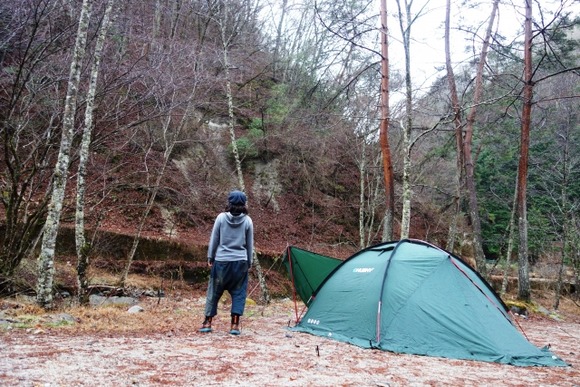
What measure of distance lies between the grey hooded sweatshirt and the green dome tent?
1.50m

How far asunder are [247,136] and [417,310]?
1442cm

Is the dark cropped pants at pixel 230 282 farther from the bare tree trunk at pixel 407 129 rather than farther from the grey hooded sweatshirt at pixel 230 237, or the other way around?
the bare tree trunk at pixel 407 129

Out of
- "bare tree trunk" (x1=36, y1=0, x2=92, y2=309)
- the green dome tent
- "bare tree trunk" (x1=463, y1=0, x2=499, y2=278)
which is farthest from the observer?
"bare tree trunk" (x1=463, y1=0, x2=499, y2=278)

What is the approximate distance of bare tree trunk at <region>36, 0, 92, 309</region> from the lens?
6.56m

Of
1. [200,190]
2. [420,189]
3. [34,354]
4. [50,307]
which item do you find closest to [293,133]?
[200,190]

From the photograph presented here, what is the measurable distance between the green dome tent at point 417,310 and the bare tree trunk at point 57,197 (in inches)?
149

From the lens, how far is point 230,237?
18.2 feet

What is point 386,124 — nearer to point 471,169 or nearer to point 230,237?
point 471,169

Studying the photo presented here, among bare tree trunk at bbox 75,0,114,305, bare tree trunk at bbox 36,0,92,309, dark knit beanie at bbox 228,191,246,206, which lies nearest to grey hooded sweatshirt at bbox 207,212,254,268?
dark knit beanie at bbox 228,191,246,206

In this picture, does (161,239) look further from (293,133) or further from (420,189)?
(420,189)

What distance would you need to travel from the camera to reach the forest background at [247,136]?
8.62 meters

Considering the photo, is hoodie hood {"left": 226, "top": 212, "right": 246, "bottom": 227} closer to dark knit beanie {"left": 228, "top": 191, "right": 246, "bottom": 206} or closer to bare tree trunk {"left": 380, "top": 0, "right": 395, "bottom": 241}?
dark knit beanie {"left": 228, "top": 191, "right": 246, "bottom": 206}

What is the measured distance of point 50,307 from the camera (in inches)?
257

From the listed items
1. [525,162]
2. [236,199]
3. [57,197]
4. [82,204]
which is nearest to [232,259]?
[236,199]
